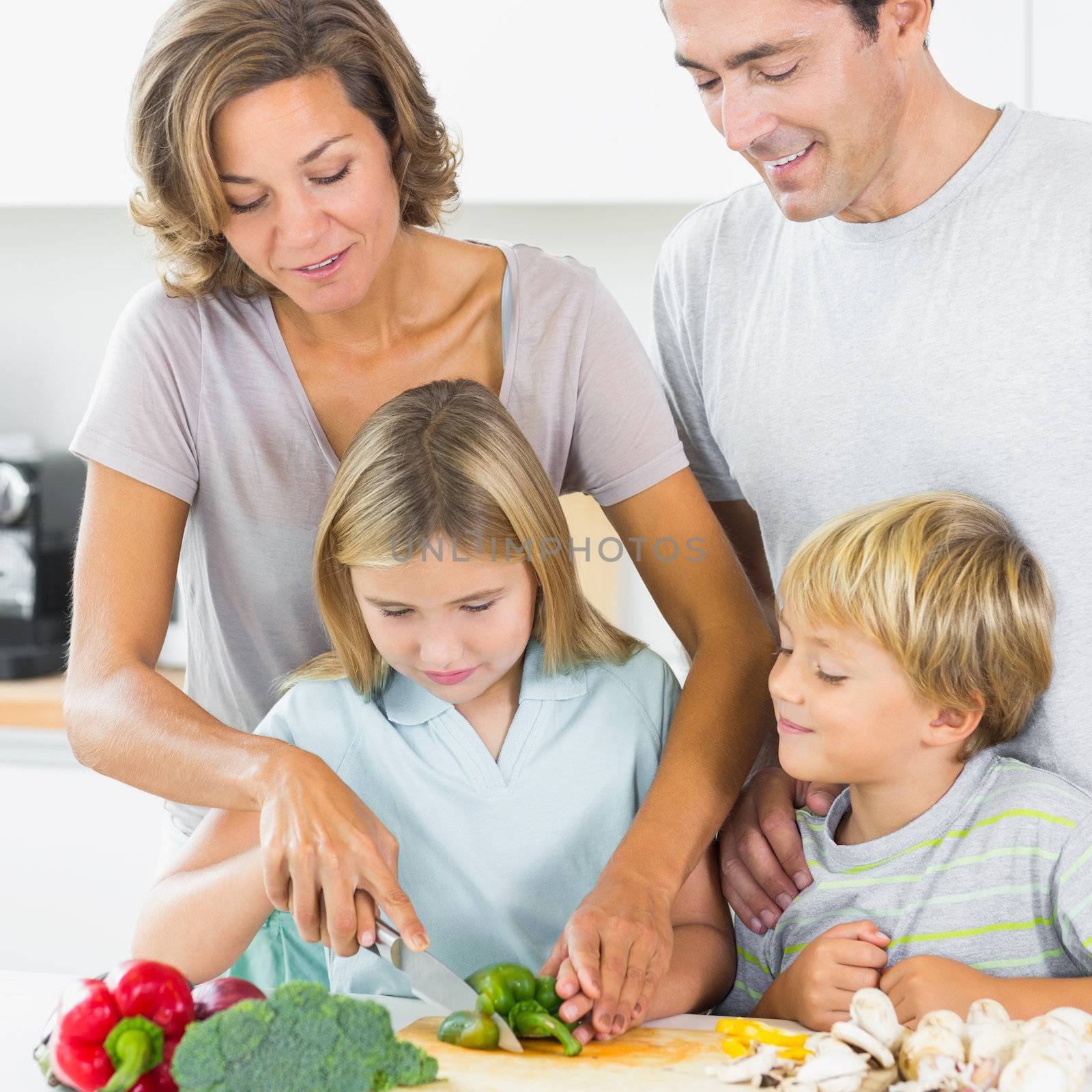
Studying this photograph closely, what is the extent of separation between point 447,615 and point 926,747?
0.45m

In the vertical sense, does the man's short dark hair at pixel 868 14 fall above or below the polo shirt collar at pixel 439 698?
above

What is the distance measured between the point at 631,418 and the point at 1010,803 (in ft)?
1.69

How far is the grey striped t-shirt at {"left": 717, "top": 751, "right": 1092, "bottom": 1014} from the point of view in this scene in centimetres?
116

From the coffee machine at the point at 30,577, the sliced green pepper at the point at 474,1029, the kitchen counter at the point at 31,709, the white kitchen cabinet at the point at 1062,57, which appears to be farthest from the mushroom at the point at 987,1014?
the coffee machine at the point at 30,577

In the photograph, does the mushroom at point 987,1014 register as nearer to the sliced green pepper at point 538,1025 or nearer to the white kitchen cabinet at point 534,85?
the sliced green pepper at point 538,1025

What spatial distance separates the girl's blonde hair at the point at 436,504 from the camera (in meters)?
1.24

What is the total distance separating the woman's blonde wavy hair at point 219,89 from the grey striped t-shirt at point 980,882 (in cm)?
80

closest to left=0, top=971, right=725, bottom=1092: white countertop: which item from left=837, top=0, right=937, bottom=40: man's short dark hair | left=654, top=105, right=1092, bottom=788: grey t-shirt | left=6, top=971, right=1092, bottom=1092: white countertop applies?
left=6, top=971, right=1092, bottom=1092: white countertop

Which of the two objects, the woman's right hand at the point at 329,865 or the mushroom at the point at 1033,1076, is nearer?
the mushroom at the point at 1033,1076

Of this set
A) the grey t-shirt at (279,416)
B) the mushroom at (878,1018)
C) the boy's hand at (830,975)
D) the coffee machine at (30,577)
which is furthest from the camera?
the coffee machine at (30,577)

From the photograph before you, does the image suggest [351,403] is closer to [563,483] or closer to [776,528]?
[563,483]

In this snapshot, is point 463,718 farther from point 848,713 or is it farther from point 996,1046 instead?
point 996,1046

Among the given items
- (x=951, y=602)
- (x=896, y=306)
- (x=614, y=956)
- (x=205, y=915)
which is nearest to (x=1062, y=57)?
(x=896, y=306)

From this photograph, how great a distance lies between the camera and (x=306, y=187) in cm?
120
